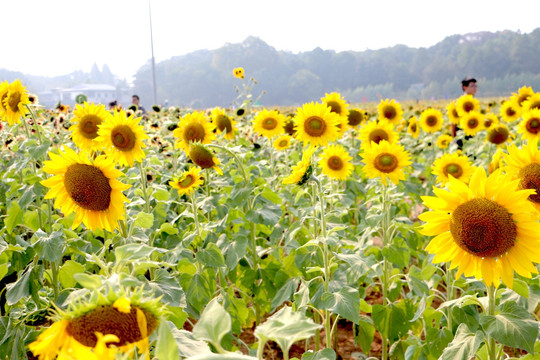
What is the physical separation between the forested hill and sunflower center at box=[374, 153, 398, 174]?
277ft

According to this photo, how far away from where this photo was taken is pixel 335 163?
351 centimetres

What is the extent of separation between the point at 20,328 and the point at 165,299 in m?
1.12

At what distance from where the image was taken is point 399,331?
8.96 feet

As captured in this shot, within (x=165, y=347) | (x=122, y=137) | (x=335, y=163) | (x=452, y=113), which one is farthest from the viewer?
(x=452, y=113)

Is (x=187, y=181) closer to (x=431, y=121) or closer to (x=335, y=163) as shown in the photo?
(x=335, y=163)

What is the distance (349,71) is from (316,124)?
340 ft

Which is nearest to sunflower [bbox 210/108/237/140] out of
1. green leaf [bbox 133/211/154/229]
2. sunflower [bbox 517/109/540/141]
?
green leaf [bbox 133/211/154/229]

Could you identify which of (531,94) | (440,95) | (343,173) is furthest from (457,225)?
(440,95)

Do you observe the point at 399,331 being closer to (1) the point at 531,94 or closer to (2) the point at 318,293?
(2) the point at 318,293

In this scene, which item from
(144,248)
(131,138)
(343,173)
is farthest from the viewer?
(343,173)

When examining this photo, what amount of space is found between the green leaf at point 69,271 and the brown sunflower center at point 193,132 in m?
1.34

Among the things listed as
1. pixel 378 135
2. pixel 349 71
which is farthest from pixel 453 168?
pixel 349 71

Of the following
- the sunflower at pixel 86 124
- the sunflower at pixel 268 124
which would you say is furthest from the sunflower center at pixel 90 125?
the sunflower at pixel 268 124

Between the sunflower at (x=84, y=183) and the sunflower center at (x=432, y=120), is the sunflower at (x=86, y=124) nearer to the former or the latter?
the sunflower at (x=84, y=183)
